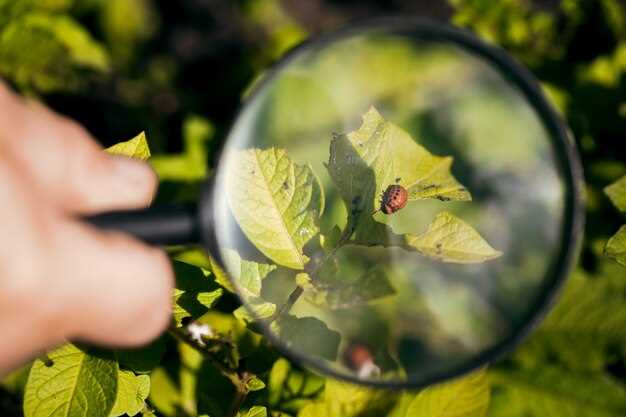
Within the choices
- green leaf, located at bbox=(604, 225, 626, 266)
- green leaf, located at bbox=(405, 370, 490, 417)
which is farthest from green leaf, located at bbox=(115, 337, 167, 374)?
green leaf, located at bbox=(604, 225, 626, 266)

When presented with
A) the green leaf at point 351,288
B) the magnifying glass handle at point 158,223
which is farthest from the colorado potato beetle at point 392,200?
the magnifying glass handle at point 158,223

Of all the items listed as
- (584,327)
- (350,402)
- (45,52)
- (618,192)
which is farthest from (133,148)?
(584,327)

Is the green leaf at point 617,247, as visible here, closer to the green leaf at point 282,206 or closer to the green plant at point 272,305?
the green plant at point 272,305

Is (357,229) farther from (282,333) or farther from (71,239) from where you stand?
(71,239)

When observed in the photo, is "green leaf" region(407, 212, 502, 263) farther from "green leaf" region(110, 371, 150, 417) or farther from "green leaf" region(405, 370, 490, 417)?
"green leaf" region(110, 371, 150, 417)

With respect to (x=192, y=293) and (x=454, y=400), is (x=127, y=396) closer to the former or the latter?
(x=192, y=293)
